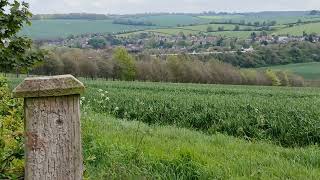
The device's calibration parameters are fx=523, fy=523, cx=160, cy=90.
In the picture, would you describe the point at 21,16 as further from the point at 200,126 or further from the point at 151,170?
the point at 200,126

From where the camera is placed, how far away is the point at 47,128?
1.98 meters

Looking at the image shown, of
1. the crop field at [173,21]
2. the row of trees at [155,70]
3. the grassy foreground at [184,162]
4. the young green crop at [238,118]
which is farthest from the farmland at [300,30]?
the grassy foreground at [184,162]

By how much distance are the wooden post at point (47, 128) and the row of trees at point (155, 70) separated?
6909 cm

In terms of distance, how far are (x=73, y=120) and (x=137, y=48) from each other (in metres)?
111

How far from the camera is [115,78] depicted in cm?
7469

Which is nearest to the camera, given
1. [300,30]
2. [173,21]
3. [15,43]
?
[15,43]

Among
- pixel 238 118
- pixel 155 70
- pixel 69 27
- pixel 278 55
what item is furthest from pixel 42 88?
pixel 69 27

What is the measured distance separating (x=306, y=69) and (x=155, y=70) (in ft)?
85.5

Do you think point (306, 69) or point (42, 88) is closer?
point (42, 88)

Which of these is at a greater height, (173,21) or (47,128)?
(47,128)

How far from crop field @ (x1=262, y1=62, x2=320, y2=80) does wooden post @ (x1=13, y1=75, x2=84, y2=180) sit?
3138 inches

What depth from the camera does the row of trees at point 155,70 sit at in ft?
239

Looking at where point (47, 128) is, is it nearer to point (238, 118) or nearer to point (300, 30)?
point (238, 118)

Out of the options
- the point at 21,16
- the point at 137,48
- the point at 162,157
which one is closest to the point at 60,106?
the point at 21,16
